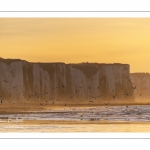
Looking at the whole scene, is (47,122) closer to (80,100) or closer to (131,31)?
(80,100)

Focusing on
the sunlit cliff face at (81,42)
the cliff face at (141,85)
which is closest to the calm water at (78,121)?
the cliff face at (141,85)

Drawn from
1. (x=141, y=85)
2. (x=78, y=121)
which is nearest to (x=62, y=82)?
(x=78, y=121)

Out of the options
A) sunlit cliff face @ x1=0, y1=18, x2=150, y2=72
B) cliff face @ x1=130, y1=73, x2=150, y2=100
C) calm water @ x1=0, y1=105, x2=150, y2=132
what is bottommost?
calm water @ x1=0, y1=105, x2=150, y2=132

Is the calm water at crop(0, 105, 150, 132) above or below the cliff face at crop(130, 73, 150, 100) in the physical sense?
below

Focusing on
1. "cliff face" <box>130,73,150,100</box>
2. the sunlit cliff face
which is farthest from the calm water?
the sunlit cliff face

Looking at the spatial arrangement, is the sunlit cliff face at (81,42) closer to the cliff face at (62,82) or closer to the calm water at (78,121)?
the cliff face at (62,82)

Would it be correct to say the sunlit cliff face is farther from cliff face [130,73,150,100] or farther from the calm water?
the calm water
